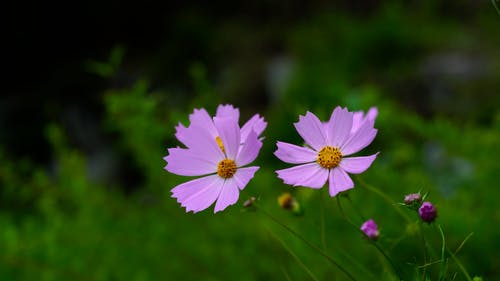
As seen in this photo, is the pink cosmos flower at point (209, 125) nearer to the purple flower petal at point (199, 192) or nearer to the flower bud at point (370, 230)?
the purple flower petal at point (199, 192)

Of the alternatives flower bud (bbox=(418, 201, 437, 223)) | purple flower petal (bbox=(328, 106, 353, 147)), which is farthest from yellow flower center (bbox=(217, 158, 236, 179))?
flower bud (bbox=(418, 201, 437, 223))

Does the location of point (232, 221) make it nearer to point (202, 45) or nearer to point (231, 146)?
point (231, 146)

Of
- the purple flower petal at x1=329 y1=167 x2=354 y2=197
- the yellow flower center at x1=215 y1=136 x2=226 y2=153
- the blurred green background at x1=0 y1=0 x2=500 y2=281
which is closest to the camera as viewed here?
the purple flower petal at x1=329 y1=167 x2=354 y2=197

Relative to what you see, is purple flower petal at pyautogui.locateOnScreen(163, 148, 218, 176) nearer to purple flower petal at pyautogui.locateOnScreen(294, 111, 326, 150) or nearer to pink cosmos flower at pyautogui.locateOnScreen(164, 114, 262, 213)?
pink cosmos flower at pyautogui.locateOnScreen(164, 114, 262, 213)

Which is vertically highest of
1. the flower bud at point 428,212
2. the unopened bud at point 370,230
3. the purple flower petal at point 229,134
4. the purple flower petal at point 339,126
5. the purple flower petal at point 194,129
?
the purple flower petal at point 194,129

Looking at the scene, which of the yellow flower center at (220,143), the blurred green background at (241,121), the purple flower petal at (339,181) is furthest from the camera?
the blurred green background at (241,121)

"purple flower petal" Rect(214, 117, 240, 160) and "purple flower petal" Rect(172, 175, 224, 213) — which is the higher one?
"purple flower petal" Rect(214, 117, 240, 160)

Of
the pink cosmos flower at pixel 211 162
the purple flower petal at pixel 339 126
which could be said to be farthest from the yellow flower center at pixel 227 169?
the purple flower petal at pixel 339 126

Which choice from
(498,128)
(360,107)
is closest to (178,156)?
(498,128)

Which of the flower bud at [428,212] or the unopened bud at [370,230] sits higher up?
the unopened bud at [370,230]
